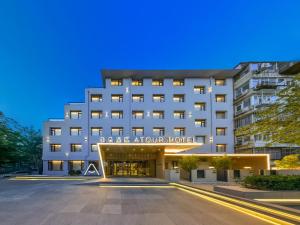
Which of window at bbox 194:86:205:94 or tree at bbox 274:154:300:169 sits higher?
window at bbox 194:86:205:94

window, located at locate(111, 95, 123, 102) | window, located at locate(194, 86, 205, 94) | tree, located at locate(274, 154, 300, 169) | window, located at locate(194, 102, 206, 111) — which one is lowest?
tree, located at locate(274, 154, 300, 169)

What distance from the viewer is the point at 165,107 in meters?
57.2

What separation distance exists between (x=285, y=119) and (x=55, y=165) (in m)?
46.9

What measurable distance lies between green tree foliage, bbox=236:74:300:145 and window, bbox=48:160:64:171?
4464 centimetres

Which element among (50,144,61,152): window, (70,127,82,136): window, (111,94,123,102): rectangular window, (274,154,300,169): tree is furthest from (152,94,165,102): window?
(274,154,300,169): tree

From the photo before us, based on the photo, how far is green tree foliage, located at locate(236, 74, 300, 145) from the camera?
45.5 feet

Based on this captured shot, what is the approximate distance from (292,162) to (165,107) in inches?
1557

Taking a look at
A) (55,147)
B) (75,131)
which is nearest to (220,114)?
(75,131)

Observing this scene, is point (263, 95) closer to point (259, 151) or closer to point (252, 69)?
point (252, 69)

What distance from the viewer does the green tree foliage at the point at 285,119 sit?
13.9 meters

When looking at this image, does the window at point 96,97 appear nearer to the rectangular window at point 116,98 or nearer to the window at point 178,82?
the rectangular window at point 116,98

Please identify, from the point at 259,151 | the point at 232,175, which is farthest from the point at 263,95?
the point at 232,175

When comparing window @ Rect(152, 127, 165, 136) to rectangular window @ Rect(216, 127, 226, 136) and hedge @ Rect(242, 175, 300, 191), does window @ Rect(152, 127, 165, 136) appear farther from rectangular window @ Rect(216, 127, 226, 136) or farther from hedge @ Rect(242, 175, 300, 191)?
hedge @ Rect(242, 175, 300, 191)

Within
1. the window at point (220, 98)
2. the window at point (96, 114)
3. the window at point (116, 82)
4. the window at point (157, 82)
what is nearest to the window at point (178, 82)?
the window at point (157, 82)
